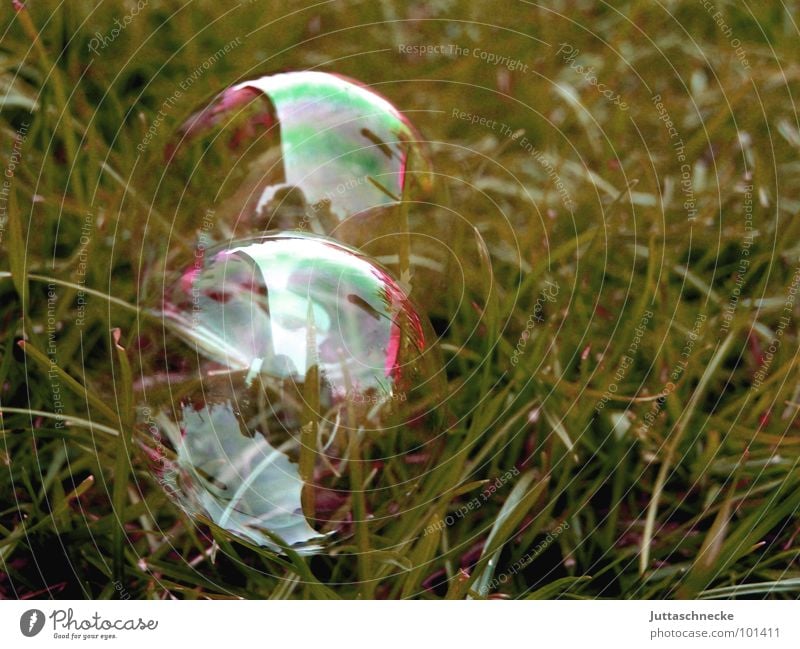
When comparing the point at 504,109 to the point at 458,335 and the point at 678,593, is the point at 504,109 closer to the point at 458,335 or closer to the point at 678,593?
the point at 458,335

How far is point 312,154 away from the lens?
32.6 inches

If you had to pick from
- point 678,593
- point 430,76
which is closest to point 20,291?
point 430,76

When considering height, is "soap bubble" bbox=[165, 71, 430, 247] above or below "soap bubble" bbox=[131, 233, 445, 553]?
above

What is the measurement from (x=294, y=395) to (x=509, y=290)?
0.28m

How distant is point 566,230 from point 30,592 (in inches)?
24.8

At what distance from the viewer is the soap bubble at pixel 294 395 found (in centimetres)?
76

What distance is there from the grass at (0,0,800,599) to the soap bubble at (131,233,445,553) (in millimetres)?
30

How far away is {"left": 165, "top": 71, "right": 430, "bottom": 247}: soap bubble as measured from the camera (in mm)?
831

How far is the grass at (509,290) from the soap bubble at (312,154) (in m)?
0.08

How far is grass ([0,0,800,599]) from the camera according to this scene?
81cm

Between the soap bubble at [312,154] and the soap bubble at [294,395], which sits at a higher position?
the soap bubble at [312,154]

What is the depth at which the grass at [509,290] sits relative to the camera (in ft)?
2.65

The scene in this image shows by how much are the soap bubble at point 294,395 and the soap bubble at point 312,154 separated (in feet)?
0.25
